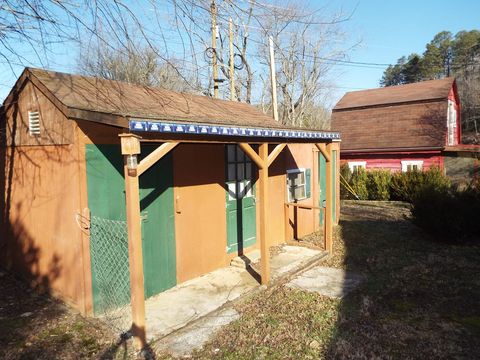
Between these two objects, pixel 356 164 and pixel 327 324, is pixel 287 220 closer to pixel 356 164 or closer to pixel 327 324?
pixel 327 324

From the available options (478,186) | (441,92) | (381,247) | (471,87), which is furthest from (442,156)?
(471,87)

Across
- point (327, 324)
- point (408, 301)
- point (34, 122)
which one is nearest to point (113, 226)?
point (34, 122)

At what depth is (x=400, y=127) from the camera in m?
19.6

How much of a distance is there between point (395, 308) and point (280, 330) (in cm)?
170

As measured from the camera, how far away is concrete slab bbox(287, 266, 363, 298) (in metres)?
5.83

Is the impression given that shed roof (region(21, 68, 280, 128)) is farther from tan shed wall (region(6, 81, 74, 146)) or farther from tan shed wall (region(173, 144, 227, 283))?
tan shed wall (region(173, 144, 227, 283))

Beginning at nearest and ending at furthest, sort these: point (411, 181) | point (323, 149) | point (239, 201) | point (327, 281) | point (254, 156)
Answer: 1. point (254, 156)
2. point (327, 281)
3. point (239, 201)
4. point (323, 149)
5. point (411, 181)

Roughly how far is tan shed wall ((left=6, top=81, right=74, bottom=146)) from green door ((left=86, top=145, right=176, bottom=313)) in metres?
0.47

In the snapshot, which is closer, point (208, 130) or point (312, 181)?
point (208, 130)

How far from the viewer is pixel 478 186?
960cm

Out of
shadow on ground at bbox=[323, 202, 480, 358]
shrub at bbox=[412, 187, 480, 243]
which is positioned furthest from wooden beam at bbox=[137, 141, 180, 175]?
shrub at bbox=[412, 187, 480, 243]

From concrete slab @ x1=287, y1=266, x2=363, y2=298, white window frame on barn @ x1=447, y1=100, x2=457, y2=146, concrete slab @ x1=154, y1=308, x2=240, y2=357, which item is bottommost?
concrete slab @ x1=154, y1=308, x2=240, y2=357

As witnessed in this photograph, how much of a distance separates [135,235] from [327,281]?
3624 mm

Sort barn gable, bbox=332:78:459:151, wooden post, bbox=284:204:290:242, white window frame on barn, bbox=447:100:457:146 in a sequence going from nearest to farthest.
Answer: wooden post, bbox=284:204:290:242 → barn gable, bbox=332:78:459:151 → white window frame on barn, bbox=447:100:457:146
